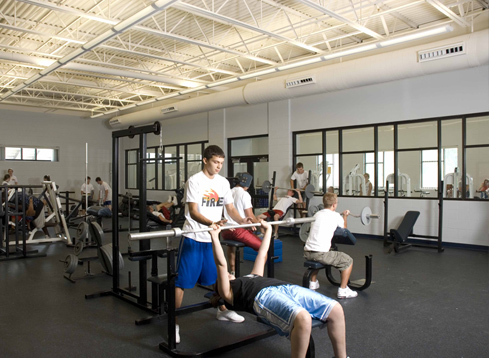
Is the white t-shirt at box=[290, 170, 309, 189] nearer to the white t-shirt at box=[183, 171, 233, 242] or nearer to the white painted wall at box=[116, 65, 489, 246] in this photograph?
the white painted wall at box=[116, 65, 489, 246]

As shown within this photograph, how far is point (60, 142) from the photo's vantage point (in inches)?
578

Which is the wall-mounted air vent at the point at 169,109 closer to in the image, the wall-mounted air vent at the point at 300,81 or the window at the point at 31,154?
the wall-mounted air vent at the point at 300,81

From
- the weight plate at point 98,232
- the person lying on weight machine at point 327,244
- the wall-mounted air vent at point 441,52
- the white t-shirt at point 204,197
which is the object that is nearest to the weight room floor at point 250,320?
the person lying on weight machine at point 327,244

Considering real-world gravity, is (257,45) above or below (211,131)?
above

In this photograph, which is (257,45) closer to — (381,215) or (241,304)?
(381,215)

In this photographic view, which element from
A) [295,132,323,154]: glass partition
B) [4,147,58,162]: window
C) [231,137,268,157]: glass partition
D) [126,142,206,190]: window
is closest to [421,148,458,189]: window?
[295,132,323,154]: glass partition

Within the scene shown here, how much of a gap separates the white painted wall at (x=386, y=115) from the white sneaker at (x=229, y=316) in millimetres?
5154

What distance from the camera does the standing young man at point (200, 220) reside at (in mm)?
3029

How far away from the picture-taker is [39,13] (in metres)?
6.68

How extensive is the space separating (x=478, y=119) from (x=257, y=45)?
14.4ft

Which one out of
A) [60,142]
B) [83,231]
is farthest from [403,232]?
[60,142]

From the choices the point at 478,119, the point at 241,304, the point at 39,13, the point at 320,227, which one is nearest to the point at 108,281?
the point at 320,227

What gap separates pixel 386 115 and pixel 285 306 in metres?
6.49

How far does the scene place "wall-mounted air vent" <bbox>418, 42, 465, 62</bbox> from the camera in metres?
6.07
